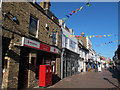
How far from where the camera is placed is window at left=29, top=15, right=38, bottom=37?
8539 millimetres

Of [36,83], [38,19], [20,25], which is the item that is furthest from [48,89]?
[38,19]

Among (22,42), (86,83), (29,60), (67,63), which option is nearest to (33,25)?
(22,42)

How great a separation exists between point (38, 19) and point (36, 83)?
5.34m

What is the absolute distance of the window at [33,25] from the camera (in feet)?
28.0

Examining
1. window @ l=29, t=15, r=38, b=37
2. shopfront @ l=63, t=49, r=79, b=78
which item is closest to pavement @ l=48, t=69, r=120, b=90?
shopfront @ l=63, t=49, r=79, b=78

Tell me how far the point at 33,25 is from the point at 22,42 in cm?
229

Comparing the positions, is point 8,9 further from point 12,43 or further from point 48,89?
point 48,89

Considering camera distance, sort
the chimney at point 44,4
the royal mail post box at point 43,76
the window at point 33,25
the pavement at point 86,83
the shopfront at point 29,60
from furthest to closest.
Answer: the chimney at point 44,4 < the pavement at point 86,83 < the window at point 33,25 < the royal mail post box at point 43,76 < the shopfront at point 29,60

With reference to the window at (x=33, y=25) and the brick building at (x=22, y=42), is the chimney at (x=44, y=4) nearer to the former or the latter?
the brick building at (x=22, y=42)

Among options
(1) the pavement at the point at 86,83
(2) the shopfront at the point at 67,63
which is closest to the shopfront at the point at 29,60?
(1) the pavement at the point at 86,83

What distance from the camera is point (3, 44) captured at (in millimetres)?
6273

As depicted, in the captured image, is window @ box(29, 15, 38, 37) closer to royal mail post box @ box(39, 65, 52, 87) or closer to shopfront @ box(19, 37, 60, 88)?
shopfront @ box(19, 37, 60, 88)

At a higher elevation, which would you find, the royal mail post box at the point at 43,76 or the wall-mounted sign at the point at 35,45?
the wall-mounted sign at the point at 35,45

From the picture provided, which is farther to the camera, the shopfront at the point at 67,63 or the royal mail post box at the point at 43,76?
the shopfront at the point at 67,63
